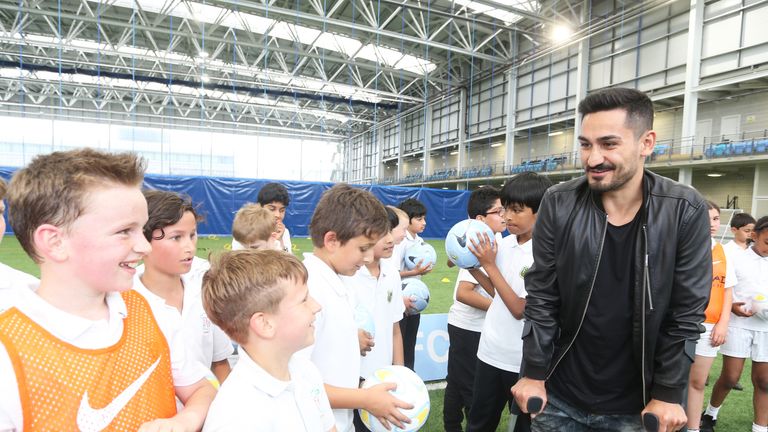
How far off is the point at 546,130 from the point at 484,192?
23337 mm

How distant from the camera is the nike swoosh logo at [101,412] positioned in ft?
2.82

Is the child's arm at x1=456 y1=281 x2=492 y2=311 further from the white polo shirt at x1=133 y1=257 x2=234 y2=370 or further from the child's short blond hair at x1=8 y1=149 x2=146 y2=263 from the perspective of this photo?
the child's short blond hair at x1=8 y1=149 x2=146 y2=263

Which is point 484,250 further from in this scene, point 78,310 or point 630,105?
point 78,310

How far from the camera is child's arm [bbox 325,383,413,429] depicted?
1.47 m

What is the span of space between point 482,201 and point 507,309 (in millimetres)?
1058

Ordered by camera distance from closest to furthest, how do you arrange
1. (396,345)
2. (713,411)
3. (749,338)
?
(396,345) → (749,338) → (713,411)

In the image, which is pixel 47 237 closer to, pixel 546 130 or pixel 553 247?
pixel 553 247

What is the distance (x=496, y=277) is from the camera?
2.08m

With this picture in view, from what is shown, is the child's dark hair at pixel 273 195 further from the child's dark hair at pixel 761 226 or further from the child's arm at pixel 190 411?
the child's dark hair at pixel 761 226

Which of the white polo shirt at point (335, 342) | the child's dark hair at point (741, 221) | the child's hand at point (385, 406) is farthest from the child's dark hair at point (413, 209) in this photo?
the child's dark hair at point (741, 221)

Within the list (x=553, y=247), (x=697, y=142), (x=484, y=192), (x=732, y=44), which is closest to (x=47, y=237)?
(x=553, y=247)

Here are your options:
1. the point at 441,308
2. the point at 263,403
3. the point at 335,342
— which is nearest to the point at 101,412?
the point at 263,403

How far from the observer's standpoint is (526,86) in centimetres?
2358

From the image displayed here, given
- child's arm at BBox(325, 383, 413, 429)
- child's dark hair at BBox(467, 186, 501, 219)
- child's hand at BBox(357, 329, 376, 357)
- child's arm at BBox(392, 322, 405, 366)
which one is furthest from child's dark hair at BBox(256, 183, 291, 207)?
child's arm at BBox(325, 383, 413, 429)
